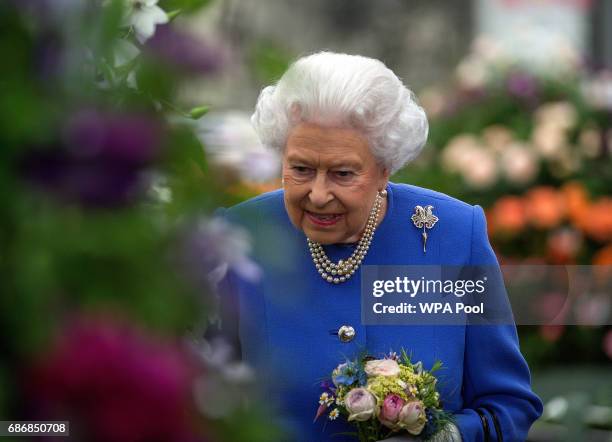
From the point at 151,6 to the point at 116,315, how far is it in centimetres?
58

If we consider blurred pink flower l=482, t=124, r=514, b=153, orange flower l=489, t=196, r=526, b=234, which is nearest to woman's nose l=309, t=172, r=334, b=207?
orange flower l=489, t=196, r=526, b=234

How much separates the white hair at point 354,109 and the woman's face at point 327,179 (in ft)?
0.08

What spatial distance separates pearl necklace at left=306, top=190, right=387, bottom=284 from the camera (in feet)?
9.12

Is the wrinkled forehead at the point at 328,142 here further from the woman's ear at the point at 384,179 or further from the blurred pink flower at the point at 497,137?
the blurred pink flower at the point at 497,137

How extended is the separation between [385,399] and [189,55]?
160cm

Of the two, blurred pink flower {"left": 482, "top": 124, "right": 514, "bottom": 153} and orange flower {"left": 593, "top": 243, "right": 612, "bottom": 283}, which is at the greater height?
blurred pink flower {"left": 482, "top": 124, "right": 514, "bottom": 153}

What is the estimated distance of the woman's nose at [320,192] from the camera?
2580 millimetres

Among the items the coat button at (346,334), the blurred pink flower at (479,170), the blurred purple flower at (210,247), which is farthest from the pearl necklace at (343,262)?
the blurred pink flower at (479,170)

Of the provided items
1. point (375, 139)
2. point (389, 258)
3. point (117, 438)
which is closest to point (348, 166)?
point (375, 139)

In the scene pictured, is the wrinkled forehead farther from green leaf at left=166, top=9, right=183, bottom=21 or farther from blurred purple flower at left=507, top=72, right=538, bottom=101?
blurred purple flower at left=507, top=72, right=538, bottom=101

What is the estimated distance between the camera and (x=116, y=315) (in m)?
0.82

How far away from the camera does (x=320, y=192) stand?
2.59 meters

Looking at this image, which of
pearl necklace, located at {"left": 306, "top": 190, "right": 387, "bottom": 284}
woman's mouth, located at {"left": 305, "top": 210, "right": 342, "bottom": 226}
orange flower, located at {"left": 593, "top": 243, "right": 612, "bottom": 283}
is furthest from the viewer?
orange flower, located at {"left": 593, "top": 243, "right": 612, "bottom": 283}

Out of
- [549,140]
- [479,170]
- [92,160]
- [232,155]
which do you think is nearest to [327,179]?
[232,155]
